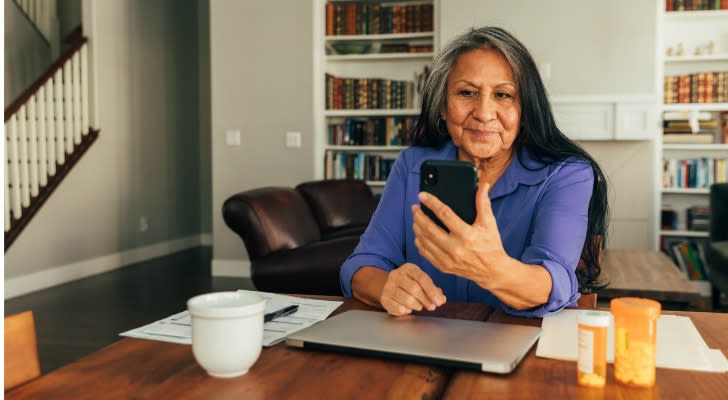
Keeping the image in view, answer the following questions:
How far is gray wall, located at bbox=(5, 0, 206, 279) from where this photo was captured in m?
5.20

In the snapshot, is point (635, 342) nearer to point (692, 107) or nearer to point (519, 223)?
point (519, 223)

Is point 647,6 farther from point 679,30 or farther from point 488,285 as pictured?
point 488,285

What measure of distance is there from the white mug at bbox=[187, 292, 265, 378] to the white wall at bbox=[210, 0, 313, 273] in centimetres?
454

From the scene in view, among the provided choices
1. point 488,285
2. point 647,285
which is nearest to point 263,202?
point 647,285

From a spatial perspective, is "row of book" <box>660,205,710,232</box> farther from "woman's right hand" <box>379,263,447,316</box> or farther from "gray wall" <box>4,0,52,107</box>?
"gray wall" <box>4,0,52,107</box>

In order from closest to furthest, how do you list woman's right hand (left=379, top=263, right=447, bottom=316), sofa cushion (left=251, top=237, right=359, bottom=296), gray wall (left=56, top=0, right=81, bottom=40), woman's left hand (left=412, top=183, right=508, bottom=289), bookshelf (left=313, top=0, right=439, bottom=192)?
woman's left hand (left=412, top=183, right=508, bottom=289), woman's right hand (left=379, top=263, right=447, bottom=316), sofa cushion (left=251, top=237, right=359, bottom=296), bookshelf (left=313, top=0, right=439, bottom=192), gray wall (left=56, top=0, right=81, bottom=40)

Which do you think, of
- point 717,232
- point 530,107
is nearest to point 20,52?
point 717,232

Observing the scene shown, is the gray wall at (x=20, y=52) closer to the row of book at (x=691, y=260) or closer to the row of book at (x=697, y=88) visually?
the row of book at (x=697, y=88)

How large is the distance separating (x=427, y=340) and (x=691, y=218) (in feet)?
14.8

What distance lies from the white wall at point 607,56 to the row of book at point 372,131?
89 centimetres

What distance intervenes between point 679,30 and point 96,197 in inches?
183

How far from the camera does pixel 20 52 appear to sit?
235 inches

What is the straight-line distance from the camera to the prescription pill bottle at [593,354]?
30.9 inches

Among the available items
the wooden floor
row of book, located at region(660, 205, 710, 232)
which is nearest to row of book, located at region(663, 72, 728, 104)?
row of book, located at region(660, 205, 710, 232)
